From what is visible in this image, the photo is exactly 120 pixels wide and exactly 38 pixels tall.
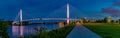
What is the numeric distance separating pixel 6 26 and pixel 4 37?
1.30ft

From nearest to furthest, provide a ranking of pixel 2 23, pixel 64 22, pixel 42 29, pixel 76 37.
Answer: pixel 2 23 < pixel 76 37 < pixel 42 29 < pixel 64 22

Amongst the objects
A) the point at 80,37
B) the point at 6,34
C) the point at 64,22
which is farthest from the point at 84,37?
the point at 64,22

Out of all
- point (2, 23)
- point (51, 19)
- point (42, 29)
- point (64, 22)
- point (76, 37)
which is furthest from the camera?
point (64, 22)

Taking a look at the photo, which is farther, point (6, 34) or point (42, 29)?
point (42, 29)

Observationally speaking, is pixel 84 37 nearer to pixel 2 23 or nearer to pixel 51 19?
pixel 2 23

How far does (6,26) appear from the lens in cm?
1084

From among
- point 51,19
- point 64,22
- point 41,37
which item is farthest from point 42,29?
point 64,22

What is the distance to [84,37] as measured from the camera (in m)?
12.0

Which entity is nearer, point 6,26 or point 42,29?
point 6,26

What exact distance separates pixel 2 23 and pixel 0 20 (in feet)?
0.47

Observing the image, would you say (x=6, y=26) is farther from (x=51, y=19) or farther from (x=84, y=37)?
(x=51, y=19)

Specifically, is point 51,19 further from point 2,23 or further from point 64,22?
point 2,23

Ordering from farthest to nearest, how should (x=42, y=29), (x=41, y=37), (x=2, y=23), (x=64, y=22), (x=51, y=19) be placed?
(x=64, y=22), (x=51, y=19), (x=42, y=29), (x=41, y=37), (x=2, y=23)

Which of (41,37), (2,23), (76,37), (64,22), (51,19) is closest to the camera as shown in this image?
(2,23)
